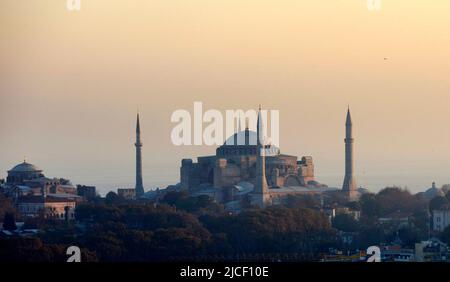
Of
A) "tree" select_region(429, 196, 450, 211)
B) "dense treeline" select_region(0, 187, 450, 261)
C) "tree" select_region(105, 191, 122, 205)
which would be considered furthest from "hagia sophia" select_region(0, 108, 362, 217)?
"dense treeline" select_region(0, 187, 450, 261)

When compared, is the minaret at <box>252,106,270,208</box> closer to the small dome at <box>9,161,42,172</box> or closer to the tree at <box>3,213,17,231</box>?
the small dome at <box>9,161,42,172</box>

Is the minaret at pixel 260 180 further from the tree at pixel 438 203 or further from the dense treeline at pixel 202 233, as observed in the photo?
the tree at pixel 438 203

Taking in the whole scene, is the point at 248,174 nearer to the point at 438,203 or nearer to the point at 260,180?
the point at 260,180
